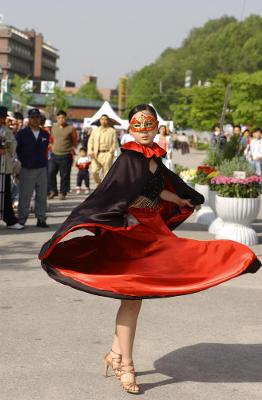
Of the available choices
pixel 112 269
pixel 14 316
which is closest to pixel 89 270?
pixel 112 269

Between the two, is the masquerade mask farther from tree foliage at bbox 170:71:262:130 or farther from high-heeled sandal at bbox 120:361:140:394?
tree foliage at bbox 170:71:262:130

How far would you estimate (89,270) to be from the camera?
542 cm

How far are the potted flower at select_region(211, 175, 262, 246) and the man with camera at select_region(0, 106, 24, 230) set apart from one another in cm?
313

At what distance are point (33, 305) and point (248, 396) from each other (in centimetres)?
297

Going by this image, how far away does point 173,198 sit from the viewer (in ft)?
19.2

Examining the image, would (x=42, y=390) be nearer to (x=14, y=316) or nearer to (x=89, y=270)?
(x=89, y=270)

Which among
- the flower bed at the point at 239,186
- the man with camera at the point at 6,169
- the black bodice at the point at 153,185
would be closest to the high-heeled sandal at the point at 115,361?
the black bodice at the point at 153,185

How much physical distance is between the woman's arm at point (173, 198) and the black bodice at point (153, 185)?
93 millimetres

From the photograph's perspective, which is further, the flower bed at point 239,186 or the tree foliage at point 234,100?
the tree foliage at point 234,100

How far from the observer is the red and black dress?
17.4 ft

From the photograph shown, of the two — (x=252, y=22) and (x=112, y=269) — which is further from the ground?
(x=252, y=22)

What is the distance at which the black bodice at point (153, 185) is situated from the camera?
18.3 ft

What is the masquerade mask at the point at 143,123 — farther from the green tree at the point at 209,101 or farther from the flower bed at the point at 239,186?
the green tree at the point at 209,101

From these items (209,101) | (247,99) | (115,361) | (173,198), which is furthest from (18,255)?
(209,101)
